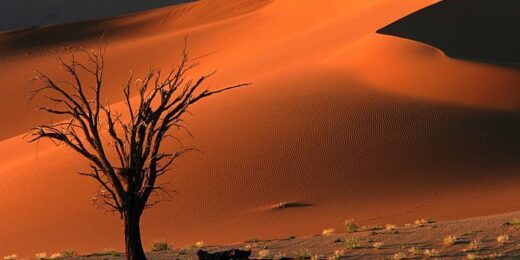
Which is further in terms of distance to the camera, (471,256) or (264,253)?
(264,253)

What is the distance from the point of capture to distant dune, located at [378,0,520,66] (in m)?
32.8

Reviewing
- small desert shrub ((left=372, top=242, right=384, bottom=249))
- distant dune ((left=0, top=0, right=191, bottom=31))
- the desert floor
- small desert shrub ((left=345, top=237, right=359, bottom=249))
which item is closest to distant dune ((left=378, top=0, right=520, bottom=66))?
the desert floor

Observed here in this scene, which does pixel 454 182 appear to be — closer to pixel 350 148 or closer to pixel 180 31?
pixel 350 148

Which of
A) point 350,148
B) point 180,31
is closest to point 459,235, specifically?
point 350,148

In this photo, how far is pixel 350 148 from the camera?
23.0 meters

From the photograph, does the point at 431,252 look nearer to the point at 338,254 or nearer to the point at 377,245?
the point at 377,245

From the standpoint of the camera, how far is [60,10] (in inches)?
4080

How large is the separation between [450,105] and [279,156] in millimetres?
5487

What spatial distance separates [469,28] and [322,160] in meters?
14.4

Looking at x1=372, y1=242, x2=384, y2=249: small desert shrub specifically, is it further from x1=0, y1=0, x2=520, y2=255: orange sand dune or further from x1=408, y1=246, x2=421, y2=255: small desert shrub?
x1=0, y1=0, x2=520, y2=255: orange sand dune

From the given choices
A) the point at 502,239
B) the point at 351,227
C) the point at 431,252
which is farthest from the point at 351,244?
the point at 351,227

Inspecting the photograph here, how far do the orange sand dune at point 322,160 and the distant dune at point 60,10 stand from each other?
7020 cm

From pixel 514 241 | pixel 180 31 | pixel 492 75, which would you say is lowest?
pixel 514 241

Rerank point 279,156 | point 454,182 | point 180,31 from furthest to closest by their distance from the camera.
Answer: point 180,31, point 279,156, point 454,182
